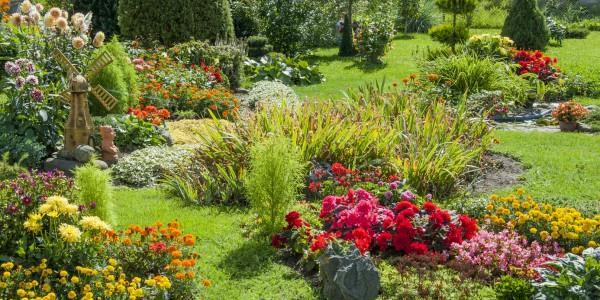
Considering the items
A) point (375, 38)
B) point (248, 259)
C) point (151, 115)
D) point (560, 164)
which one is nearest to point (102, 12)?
point (375, 38)

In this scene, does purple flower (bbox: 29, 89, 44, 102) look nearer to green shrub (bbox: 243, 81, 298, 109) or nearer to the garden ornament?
the garden ornament

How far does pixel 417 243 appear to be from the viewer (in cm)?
624

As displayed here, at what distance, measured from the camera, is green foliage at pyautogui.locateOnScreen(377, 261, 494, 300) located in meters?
5.52

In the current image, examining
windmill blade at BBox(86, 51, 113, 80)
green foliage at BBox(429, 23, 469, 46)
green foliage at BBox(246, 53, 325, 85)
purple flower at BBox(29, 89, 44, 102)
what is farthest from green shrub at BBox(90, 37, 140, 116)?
green foliage at BBox(429, 23, 469, 46)

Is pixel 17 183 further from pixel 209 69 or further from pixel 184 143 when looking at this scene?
pixel 209 69

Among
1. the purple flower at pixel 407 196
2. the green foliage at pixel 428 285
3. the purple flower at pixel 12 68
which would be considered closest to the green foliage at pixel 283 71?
the purple flower at pixel 12 68

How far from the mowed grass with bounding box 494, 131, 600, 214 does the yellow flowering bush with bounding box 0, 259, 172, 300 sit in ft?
14.4

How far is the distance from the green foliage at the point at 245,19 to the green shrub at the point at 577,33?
1154cm

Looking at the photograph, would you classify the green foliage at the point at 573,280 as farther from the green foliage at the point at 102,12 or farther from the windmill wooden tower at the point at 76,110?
the green foliage at the point at 102,12

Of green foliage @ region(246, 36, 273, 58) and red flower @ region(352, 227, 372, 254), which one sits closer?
red flower @ region(352, 227, 372, 254)

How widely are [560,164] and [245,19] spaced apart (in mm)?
12618

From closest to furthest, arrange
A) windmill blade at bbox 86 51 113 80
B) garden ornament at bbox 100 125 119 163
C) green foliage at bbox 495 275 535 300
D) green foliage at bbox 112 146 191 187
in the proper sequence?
green foliage at bbox 495 275 535 300 < green foliage at bbox 112 146 191 187 < garden ornament at bbox 100 125 119 163 < windmill blade at bbox 86 51 113 80

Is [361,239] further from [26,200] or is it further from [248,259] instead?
[26,200]

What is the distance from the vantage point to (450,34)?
1930cm
